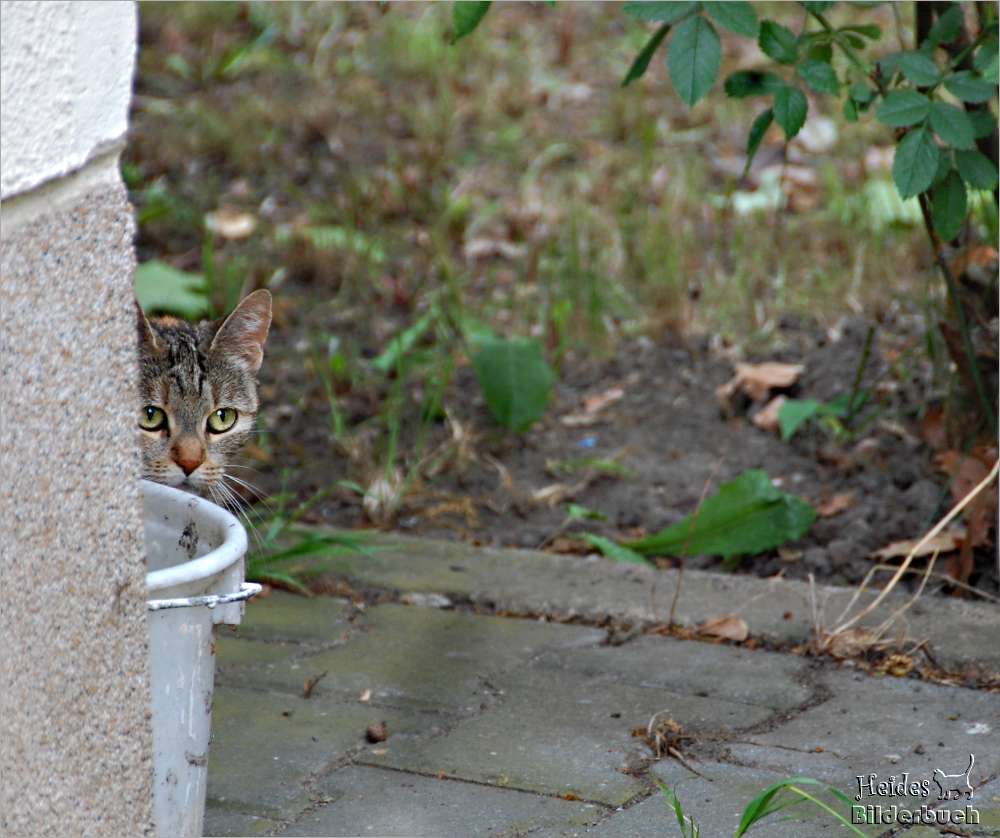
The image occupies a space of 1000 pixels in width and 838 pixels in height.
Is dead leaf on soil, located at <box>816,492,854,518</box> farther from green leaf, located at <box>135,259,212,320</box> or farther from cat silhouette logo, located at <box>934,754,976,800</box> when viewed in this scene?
green leaf, located at <box>135,259,212,320</box>

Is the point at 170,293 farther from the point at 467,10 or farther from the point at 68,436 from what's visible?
the point at 68,436

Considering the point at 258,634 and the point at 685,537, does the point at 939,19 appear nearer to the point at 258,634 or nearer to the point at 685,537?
the point at 685,537

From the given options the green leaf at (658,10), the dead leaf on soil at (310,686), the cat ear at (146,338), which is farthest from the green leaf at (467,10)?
the dead leaf on soil at (310,686)

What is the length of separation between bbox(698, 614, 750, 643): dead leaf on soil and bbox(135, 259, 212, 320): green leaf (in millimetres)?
2112

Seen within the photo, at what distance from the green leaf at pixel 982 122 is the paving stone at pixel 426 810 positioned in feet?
4.67

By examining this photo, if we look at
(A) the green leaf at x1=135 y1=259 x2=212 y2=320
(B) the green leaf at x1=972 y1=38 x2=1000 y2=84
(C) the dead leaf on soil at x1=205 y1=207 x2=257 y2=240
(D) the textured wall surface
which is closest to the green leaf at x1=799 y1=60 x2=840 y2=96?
(B) the green leaf at x1=972 y1=38 x2=1000 y2=84

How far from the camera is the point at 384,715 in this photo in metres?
2.41

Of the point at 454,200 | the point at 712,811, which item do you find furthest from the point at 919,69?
the point at 454,200

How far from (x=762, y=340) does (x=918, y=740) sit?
6.59 ft

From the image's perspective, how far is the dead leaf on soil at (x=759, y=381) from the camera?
378 centimetres

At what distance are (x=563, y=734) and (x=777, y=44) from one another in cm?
125

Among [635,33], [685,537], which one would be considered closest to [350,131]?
[635,33]

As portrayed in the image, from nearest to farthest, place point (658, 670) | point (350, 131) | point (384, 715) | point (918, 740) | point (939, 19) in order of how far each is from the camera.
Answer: point (918, 740) < point (384, 715) < point (658, 670) < point (939, 19) < point (350, 131)

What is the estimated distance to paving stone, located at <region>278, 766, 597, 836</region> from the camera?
79.4 inches
